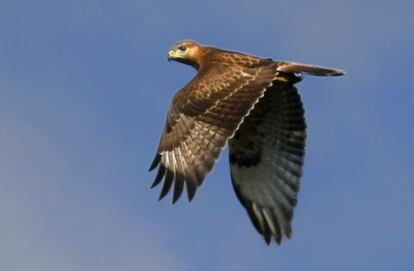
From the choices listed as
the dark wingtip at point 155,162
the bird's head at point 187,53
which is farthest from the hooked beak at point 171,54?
the dark wingtip at point 155,162

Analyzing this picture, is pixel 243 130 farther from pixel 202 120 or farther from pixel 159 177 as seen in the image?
pixel 159 177

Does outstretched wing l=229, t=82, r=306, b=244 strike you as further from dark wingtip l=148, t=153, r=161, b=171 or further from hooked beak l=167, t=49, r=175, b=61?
dark wingtip l=148, t=153, r=161, b=171

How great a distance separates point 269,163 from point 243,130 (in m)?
0.61

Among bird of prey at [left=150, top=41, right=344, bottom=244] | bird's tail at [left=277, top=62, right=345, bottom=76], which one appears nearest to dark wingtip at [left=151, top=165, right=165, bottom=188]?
bird of prey at [left=150, top=41, right=344, bottom=244]

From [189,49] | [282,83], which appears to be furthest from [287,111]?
[189,49]

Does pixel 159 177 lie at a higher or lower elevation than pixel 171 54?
lower

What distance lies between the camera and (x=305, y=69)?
862 inches

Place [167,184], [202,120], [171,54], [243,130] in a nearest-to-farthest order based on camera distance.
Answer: [167,184]
[202,120]
[243,130]
[171,54]

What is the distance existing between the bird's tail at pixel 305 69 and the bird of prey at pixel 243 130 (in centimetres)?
1

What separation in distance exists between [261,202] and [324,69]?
2.38 meters

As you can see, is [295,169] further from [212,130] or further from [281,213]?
[212,130]

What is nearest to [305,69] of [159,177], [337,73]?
[337,73]

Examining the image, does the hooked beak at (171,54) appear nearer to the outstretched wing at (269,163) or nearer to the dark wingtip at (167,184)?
the outstretched wing at (269,163)

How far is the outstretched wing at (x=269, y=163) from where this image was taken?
74.7ft
